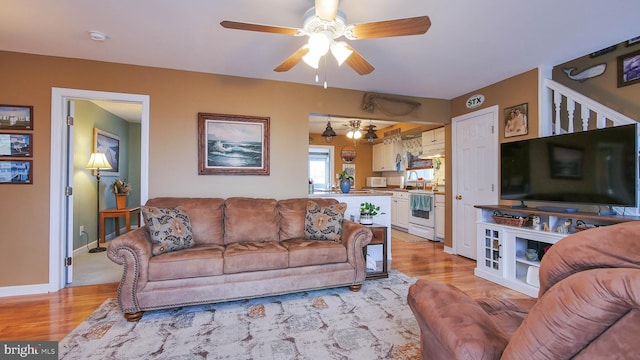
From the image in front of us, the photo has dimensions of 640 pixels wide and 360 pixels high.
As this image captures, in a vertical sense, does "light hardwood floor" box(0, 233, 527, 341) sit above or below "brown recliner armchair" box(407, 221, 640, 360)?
below

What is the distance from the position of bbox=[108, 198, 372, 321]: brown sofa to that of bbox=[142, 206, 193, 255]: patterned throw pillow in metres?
0.06

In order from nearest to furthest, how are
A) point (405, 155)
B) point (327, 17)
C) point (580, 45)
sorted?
1. point (327, 17)
2. point (580, 45)
3. point (405, 155)

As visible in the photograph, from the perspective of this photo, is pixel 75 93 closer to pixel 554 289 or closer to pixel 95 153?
pixel 95 153

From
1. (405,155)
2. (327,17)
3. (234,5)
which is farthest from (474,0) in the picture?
(405,155)

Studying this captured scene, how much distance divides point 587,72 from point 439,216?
2935 mm

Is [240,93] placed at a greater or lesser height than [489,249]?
greater

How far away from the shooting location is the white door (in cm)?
385

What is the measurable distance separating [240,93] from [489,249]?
3575 mm

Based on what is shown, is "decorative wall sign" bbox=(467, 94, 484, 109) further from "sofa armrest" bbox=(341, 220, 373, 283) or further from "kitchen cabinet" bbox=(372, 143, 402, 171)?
"kitchen cabinet" bbox=(372, 143, 402, 171)

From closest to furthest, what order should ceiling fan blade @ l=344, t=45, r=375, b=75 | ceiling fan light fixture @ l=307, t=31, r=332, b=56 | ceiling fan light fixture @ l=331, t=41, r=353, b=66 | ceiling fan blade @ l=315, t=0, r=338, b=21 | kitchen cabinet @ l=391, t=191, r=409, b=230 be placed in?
ceiling fan blade @ l=315, t=0, r=338, b=21 < ceiling fan light fixture @ l=307, t=31, r=332, b=56 < ceiling fan light fixture @ l=331, t=41, r=353, b=66 < ceiling fan blade @ l=344, t=45, r=375, b=75 < kitchen cabinet @ l=391, t=191, r=409, b=230

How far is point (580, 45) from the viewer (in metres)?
2.77

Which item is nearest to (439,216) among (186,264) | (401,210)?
(401,210)

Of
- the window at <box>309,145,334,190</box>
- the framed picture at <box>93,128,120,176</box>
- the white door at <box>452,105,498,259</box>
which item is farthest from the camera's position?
the window at <box>309,145,334,190</box>

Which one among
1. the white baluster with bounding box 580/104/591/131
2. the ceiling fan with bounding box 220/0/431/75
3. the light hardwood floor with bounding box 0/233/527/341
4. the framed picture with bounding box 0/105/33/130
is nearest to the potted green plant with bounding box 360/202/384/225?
the light hardwood floor with bounding box 0/233/527/341
